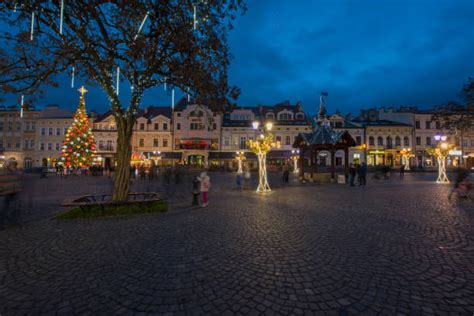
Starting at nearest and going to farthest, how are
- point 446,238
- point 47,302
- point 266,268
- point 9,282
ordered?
point 47,302, point 9,282, point 266,268, point 446,238

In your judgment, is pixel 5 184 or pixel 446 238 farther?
pixel 5 184

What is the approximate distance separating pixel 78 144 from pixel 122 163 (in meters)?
25.3

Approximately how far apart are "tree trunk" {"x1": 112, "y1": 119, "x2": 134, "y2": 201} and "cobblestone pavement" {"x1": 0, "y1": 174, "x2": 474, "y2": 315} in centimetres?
186

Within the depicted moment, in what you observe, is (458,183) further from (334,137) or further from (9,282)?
(9,282)

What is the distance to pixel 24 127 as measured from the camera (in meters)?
43.7

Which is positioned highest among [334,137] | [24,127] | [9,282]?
[24,127]

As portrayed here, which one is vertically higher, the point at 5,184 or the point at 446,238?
the point at 5,184

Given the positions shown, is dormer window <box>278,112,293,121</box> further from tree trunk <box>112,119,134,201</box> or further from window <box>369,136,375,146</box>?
tree trunk <box>112,119,134,201</box>

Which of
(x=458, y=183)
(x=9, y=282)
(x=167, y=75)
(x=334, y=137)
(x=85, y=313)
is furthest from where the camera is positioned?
(x=334, y=137)

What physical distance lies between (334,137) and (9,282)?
62.3 ft

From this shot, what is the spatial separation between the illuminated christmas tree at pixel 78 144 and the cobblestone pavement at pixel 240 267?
26.1 m

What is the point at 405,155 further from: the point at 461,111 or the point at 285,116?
the point at 461,111

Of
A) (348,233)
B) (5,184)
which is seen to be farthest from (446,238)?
(5,184)

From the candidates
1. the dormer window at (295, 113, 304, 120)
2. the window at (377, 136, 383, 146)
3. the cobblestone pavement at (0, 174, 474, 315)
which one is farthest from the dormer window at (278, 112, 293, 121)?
the cobblestone pavement at (0, 174, 474, 315)
